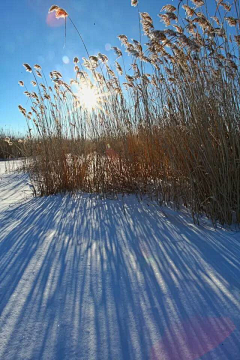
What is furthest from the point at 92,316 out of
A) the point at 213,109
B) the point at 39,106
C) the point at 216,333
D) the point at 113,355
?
the point at 39,106

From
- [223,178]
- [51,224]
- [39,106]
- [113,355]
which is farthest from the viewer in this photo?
[39,106]

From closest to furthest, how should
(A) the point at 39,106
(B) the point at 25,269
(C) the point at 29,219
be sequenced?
1. (B) the point at 25,269
2. (C) the point at 29,219
3. (A) the point at 39,106

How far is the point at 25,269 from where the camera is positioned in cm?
95

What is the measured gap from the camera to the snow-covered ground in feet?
1.92

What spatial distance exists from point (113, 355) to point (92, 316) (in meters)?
0.14

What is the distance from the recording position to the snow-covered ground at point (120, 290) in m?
0.58

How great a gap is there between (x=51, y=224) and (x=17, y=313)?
78cm

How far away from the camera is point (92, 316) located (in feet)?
2.25

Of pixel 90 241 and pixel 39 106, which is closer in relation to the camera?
pixel 90 241

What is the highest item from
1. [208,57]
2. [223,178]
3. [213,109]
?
[208,57]

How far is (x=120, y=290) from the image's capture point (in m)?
0.80

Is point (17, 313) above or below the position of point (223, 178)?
below

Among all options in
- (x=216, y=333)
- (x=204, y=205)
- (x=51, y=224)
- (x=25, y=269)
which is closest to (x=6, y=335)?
(x=25, y=269)

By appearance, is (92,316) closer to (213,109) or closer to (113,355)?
(113,355)
